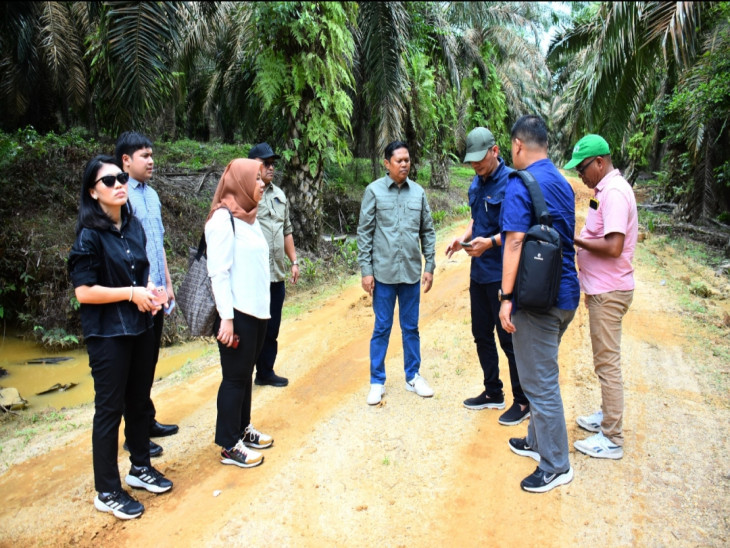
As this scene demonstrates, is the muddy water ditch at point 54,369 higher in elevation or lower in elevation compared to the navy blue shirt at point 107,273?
lower

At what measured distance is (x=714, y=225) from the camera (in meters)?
12.7

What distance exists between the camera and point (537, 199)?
3.17m

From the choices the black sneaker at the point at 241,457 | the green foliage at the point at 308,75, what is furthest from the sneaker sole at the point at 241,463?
the green foliage at the point at 308,75

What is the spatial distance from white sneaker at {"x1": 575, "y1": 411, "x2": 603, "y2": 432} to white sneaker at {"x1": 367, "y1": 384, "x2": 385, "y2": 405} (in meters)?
1.62

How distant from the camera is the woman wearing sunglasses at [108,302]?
303 centimetres

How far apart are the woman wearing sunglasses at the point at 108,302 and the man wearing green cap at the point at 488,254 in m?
2.36

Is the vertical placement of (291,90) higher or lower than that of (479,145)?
higher

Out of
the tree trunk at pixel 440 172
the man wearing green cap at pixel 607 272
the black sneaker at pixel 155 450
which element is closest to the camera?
the man wearing green cap at pixel 607 272

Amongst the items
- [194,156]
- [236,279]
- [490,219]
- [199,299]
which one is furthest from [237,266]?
[194,156]

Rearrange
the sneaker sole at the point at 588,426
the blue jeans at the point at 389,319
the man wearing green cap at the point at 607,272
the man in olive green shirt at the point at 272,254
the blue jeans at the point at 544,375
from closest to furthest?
1. the blue jeans at the point at 544,375
2. the man wearing green cap at the point at 607,272
3. the sneaker sole at the point at 588,426
4. the blue jeans at the point at 389,319
5. the man in olive green shirt at the point at 272,254

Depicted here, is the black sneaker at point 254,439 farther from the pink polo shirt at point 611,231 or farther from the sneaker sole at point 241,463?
the pink polo shirt at point 611,231

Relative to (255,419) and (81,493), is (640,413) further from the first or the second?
(81,493)

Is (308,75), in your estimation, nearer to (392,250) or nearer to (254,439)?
(392,250)

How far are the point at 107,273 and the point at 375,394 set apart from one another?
96.9 inches
